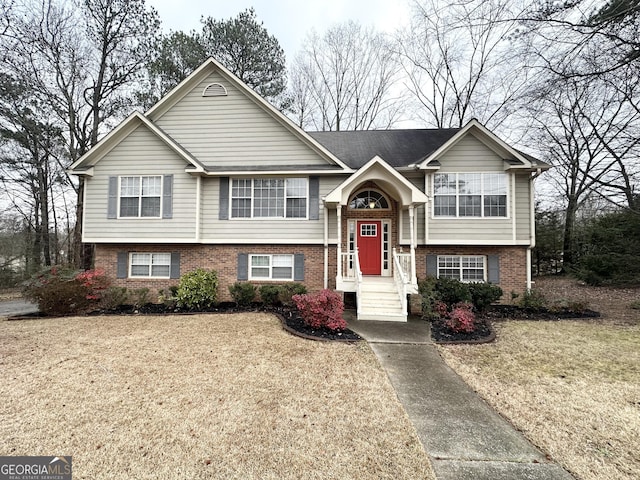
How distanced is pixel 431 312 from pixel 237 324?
554cm

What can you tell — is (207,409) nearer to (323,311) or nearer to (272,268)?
(323,311)

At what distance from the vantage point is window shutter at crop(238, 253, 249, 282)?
32.7ft

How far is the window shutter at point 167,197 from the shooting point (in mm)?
9586

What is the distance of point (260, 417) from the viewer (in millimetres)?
3305

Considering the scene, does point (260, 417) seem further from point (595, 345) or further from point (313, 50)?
point (313, 50)

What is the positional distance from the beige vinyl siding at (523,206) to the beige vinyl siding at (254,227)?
625 centimetres

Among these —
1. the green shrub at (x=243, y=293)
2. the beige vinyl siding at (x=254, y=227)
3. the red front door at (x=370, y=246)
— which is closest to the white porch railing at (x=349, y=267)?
the red front door at (x=370, y=246)

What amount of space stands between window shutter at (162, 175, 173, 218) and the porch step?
7119 mm

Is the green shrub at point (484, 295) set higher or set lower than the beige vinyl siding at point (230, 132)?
lower

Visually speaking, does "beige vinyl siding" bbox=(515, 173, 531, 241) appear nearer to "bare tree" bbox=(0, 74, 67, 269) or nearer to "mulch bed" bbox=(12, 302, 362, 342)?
"mulch bed" bbox=(12, 302, 362, 342)

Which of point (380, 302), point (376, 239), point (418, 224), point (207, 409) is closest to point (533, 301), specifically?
point (418, 224)

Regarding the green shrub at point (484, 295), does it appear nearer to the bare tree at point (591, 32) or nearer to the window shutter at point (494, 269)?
the window shutter at point (494, 269)

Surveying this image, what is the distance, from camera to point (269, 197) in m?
9.99

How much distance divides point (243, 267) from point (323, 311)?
4434 millimetres
